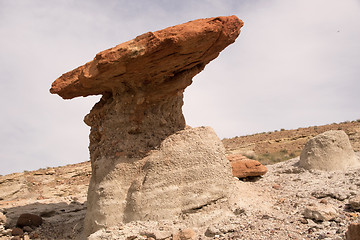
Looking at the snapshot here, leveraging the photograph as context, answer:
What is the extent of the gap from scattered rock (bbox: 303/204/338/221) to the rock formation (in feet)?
10.8

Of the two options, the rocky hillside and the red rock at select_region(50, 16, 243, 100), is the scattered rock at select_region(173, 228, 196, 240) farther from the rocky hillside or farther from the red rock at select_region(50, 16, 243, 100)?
the rocky hillside

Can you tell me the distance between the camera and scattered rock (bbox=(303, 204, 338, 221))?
470 cm

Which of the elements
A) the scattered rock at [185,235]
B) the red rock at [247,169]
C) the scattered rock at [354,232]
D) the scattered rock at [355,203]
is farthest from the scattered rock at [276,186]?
the scattered rock at [354,232]

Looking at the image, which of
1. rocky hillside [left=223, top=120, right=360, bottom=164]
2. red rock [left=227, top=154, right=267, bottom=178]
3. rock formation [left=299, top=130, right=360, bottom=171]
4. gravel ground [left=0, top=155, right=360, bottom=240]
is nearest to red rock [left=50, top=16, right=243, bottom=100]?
gravel ground [left=0, top=155, right=360, bottom=240]

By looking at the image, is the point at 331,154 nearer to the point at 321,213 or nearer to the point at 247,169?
the point at 247,169

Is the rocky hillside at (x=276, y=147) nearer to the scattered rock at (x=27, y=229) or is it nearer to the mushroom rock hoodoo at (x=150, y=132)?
the mushroom rock hoodoo at (x=150, y=132)

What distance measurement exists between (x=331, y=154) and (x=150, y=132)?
4971mm

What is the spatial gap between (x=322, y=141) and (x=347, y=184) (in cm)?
202

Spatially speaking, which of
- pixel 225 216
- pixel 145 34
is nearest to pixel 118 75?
pixel 145 34

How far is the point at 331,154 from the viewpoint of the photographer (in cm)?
792

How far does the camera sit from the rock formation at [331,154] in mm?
7863

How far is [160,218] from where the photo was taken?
523cm

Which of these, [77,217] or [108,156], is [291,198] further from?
[77,217]

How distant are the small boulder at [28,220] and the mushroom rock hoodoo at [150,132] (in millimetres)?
2339
